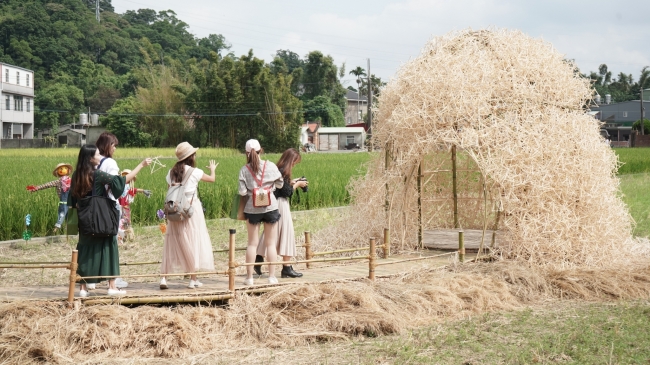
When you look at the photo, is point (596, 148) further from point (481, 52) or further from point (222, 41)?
point (222, 41)

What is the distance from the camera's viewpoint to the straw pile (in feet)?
19.7

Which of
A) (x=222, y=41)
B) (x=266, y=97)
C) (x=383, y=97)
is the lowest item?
(x=383, y=97)

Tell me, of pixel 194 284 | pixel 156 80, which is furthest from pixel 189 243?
pixel 156 80

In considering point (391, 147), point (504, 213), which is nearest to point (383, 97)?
point (391, 147)

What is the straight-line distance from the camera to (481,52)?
34.3 ft

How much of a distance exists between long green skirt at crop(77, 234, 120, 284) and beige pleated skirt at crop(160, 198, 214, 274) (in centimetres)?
63

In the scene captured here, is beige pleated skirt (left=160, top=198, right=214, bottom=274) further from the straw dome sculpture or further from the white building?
the white building

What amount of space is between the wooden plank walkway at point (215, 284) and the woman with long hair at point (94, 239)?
0.74 feet

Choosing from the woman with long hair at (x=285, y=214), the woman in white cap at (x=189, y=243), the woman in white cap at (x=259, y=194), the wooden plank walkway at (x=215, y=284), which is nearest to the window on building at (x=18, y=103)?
the wooden plank walkway at (x=215, y=284)

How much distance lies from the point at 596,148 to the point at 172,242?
235 inches

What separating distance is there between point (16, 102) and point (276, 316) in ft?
207

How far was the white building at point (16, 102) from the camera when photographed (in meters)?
61.0

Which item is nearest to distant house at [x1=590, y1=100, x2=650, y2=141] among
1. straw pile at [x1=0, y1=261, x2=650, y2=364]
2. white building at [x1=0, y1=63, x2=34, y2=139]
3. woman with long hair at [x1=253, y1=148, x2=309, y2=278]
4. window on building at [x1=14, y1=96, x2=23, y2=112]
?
white building at [x1=0, y1=63, x2=34, y2=139]

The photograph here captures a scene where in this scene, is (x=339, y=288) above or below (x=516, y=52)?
below
